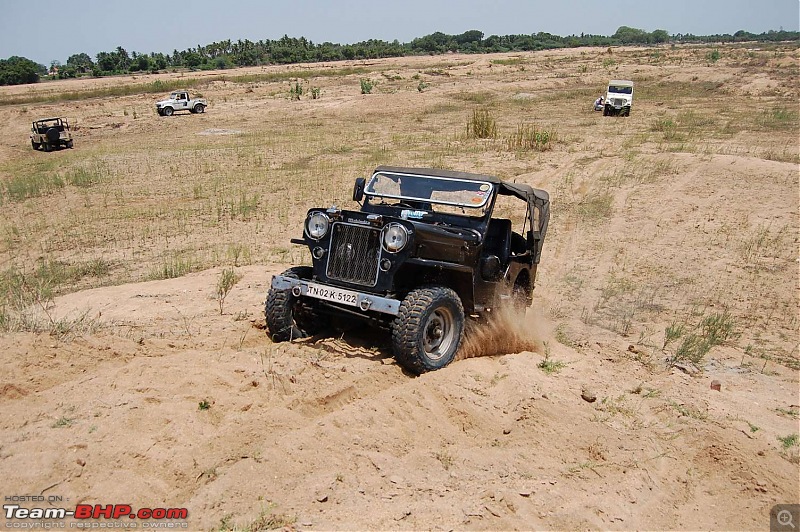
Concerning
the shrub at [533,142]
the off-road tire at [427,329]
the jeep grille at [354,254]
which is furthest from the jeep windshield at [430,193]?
the shrub at [533,142]

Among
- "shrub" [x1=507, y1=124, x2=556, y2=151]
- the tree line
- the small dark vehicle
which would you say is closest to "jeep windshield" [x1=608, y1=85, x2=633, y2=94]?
"shrub" [x1=507, y1=124, x2=556, y2=151]

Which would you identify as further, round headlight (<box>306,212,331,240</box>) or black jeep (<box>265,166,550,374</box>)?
round headlight (<box>306,212,331,240</box>)

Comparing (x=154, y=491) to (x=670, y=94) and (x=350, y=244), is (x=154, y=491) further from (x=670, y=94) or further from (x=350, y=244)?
(x=670, y=94)

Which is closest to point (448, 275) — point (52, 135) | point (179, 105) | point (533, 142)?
point (533, 142)

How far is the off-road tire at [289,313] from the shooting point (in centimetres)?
671

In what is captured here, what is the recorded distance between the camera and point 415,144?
22031mm

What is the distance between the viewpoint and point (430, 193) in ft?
24.8

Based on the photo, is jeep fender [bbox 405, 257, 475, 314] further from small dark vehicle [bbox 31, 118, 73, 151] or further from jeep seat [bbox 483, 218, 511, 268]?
small dark vehicle [bbox 31, 118, 73, 151]

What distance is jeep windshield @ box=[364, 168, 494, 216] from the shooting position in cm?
732

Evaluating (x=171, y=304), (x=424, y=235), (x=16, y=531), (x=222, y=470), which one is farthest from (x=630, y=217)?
(x=16, y=531)

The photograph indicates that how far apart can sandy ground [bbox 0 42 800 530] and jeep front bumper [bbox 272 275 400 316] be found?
0.60 meters

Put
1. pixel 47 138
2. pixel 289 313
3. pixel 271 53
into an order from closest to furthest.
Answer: pixel 289 313 → pixel 47 138 → pixel 271 53

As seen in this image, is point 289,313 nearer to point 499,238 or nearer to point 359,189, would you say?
point 359,189

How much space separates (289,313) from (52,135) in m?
23.0
